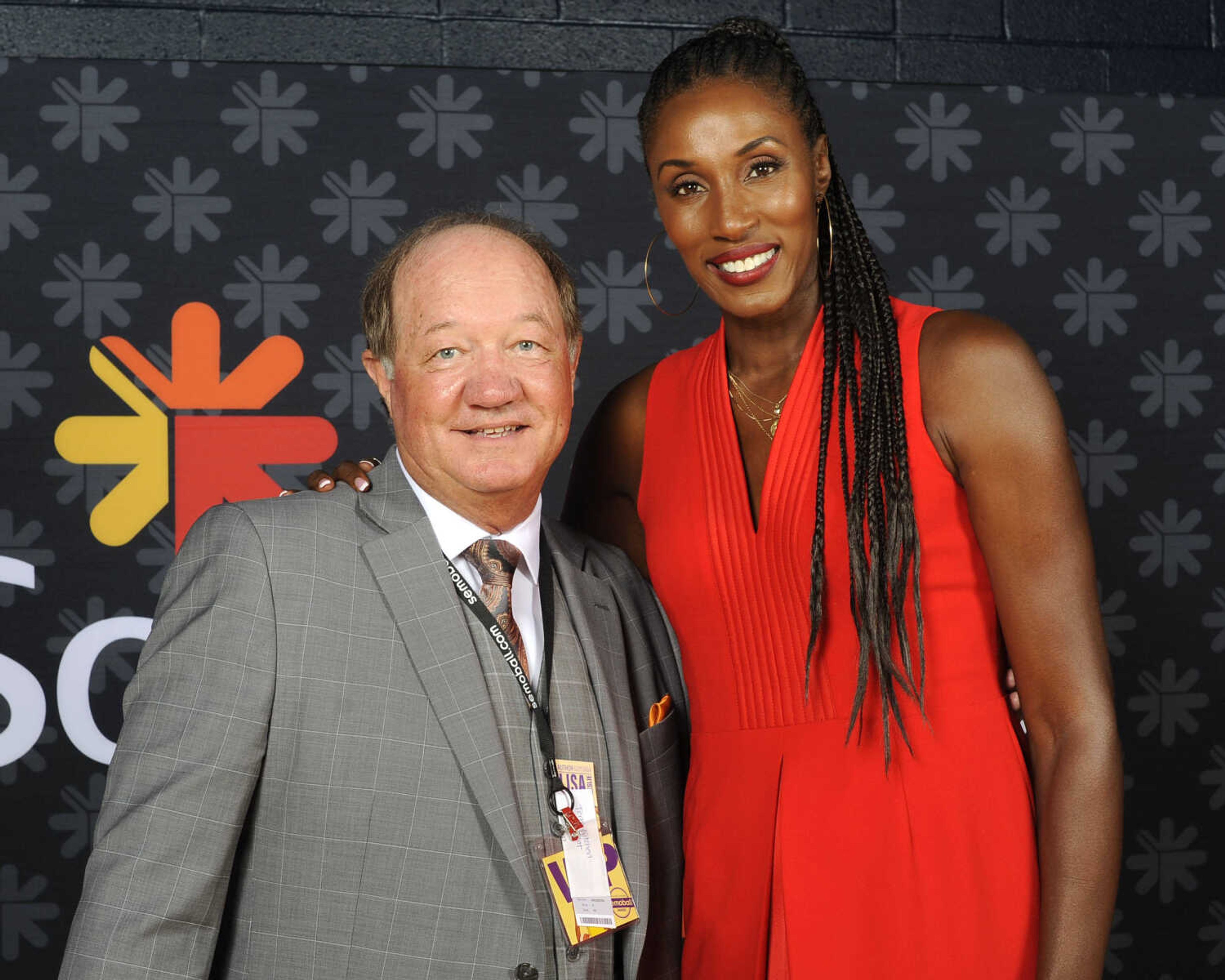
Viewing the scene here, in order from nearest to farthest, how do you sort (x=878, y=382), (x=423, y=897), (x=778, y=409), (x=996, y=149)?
(x=423, y=897)
(x=878, y=382)
(x=778, y=409)
(x=996, y=149)

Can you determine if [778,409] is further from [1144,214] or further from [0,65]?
[0,65]

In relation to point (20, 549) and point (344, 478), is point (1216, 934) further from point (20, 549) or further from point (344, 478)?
point (20, 549)

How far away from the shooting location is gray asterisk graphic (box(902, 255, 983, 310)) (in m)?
3.02

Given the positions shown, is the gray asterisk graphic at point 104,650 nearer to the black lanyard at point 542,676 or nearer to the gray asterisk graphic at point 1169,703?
the black lanyard at point 542,676

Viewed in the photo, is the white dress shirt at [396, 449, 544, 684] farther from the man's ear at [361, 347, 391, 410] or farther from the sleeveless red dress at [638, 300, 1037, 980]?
the sleeveless red dress at [638, 300, 1037, 980]

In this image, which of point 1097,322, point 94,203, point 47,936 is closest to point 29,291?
point 94,203

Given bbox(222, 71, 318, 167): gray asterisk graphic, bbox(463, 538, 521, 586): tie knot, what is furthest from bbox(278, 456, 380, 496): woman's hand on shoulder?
bbox(222, 71, 318, 167): gray asterisk graphic

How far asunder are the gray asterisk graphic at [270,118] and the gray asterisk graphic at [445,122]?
219mm

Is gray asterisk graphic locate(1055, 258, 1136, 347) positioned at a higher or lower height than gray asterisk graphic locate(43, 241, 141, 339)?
higher

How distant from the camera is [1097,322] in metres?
3.07

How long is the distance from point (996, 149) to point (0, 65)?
7.38 feet

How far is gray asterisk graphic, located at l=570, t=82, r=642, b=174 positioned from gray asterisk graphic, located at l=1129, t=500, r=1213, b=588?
1.50 meters

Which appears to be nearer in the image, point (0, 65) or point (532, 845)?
point (532, 845)

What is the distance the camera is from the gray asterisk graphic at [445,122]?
9.43 ft
